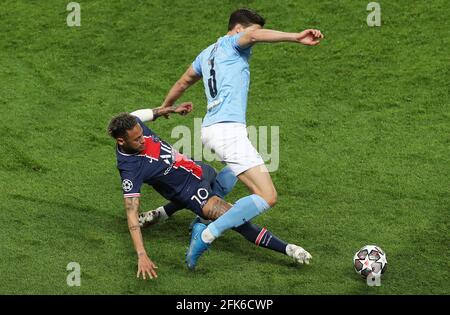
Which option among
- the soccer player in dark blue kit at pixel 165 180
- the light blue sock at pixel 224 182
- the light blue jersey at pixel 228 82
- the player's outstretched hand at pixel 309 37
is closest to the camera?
the player's outstretched hand at pixel 309 37

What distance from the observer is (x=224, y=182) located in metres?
7.98

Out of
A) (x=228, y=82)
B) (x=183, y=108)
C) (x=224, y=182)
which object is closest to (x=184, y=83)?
(x=183, y=108)

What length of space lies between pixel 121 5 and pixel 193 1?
3.56ft

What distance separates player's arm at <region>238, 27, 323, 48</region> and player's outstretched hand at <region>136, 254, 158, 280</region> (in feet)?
6.45

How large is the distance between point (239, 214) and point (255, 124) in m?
3.28

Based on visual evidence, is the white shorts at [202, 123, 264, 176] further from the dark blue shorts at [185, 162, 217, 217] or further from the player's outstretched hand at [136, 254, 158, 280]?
the player's outstretched hand at [136, 254, 158, 280]

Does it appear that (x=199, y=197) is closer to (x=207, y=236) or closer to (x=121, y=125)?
(x=207, y=236)

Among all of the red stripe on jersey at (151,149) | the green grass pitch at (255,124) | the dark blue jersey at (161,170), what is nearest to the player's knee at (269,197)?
the green grass pitch at (255,124)

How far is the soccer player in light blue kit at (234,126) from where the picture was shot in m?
7.17

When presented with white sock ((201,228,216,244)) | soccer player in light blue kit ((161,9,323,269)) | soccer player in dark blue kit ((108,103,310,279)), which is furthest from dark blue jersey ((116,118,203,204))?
A: white sock ((201,228,216,244))

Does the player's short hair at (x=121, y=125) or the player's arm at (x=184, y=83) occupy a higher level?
the player's arm at (x=184, y=83)

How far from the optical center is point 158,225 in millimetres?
8141

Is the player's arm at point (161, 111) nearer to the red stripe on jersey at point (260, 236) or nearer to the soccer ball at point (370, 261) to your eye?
the red stripe on jersey at point (260, 236)

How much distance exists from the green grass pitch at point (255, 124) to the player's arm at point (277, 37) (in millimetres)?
1774
